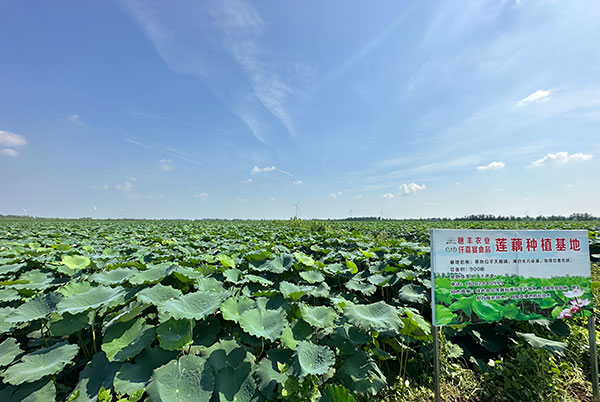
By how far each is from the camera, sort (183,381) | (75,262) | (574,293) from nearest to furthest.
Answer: (183,381)
(574,293)
(75,262)

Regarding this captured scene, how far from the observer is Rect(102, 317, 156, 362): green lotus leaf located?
1782 mm

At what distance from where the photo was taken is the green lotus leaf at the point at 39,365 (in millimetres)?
1574

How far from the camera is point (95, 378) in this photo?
1.77 m

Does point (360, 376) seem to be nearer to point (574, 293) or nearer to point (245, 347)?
point (245, 347)

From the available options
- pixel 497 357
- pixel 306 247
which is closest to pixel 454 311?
pixel 497 357

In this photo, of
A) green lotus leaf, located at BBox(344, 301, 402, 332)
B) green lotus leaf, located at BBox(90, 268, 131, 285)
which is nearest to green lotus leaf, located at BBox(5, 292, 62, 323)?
green lotus leaf, located at BBox(90, 268, 131, 285)

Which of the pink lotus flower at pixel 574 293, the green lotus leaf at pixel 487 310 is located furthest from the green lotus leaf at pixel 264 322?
the pink lotus flower at pixel 574 293

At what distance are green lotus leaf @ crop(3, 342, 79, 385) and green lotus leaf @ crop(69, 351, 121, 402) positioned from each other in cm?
16

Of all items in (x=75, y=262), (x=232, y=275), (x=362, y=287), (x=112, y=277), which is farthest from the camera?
(x=75, y=262)

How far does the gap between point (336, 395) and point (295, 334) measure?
0.58m

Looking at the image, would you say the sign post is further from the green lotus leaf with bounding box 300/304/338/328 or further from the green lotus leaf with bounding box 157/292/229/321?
the green lotus leaf with bounding box 157/292/229/321

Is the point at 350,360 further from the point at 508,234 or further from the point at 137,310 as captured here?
the point at 508,234

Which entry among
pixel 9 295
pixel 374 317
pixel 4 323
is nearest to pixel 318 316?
pixel 374 317

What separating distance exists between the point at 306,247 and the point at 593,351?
16.1 feet
